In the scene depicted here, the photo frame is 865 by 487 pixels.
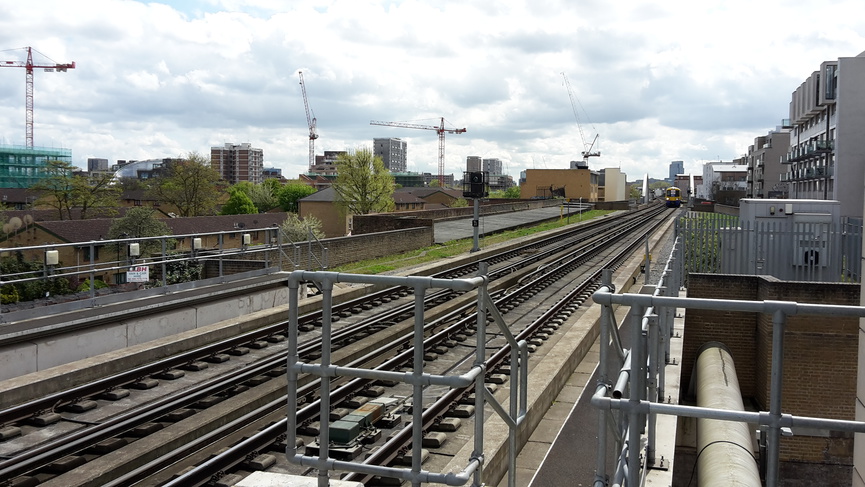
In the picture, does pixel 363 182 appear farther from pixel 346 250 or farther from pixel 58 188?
pixel 346 250

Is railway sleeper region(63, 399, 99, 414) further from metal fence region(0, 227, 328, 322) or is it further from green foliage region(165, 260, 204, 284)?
green foliage region(165, 260, 204, 284)

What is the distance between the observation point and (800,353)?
627 inches

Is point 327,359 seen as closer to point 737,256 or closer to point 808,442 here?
point 808,442

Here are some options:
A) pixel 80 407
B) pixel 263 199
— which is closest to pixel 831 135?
pixel 80 407

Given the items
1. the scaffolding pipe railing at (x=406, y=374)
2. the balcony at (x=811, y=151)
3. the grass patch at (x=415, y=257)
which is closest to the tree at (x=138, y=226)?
the grass patch at (x=415, y=257)

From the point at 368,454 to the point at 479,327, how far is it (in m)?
4.14

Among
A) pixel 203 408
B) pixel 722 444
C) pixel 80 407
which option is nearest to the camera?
pixel 722 444

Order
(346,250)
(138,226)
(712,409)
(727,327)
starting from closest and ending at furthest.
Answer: (712,409)
(727,327)
(346,250)
(138,226)

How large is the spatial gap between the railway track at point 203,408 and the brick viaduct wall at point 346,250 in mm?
Answer: 6279

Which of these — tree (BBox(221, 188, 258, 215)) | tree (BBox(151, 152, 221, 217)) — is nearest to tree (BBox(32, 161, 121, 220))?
tree (BBox(151, 152, 221, 217))

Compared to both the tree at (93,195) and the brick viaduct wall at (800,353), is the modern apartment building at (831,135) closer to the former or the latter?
the brick viaduct wall at (800,353)

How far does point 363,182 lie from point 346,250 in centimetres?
5024

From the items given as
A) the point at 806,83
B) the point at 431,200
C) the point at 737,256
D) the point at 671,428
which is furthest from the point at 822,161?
the point at 431,200

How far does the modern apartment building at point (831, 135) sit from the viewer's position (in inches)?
2072
